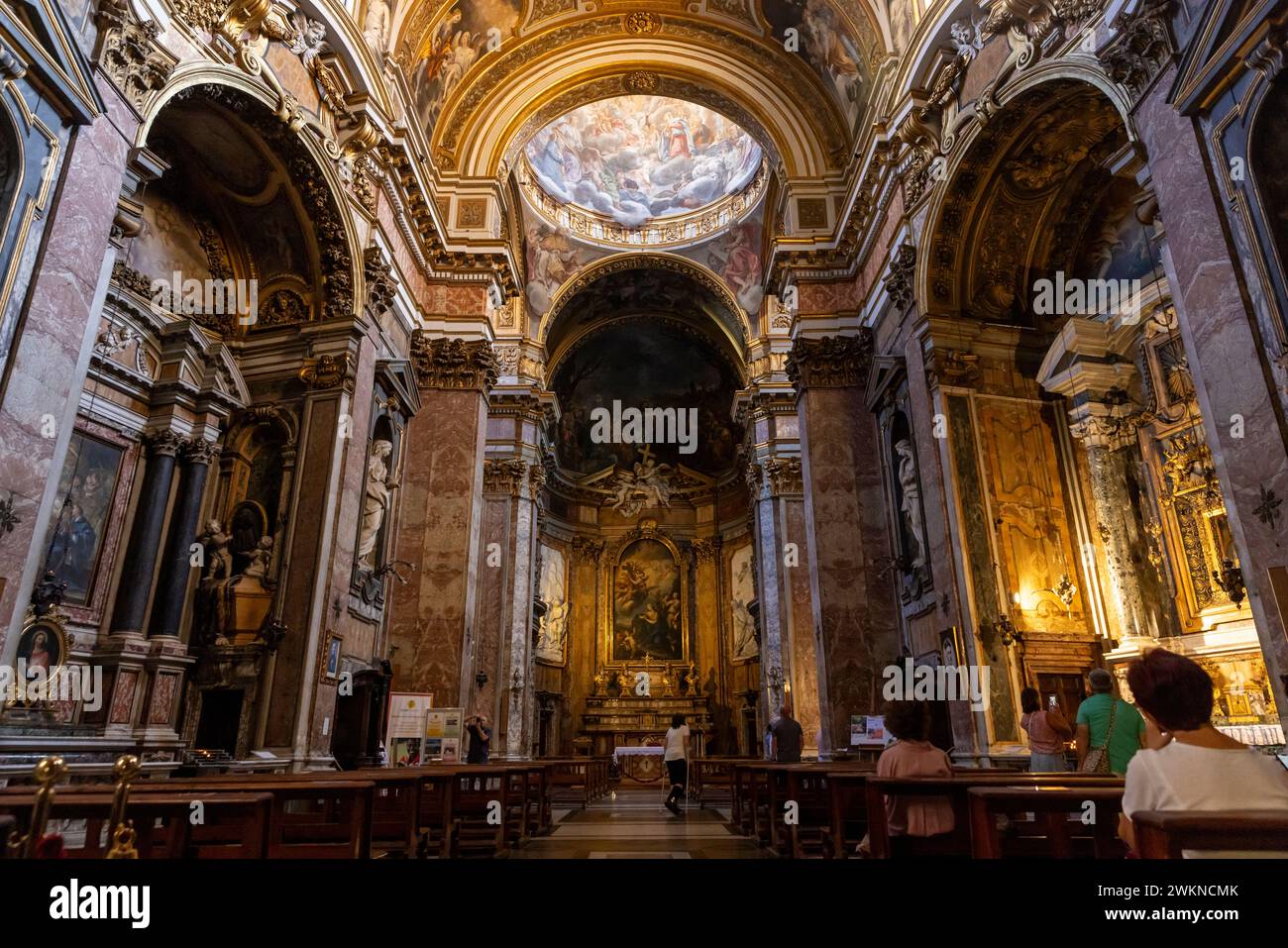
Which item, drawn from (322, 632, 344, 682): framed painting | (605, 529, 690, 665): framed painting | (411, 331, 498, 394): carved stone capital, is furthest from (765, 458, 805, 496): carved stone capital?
(322, 632, 344, 682): framed painting

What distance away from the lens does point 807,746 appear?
14828mm

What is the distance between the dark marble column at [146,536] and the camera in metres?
8.59

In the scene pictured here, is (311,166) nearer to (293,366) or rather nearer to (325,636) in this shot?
(293,366)

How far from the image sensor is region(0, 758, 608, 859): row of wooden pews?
2.82m

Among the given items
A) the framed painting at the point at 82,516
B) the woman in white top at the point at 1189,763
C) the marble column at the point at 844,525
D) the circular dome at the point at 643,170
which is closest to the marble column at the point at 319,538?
the framed painting at the point at 82,516

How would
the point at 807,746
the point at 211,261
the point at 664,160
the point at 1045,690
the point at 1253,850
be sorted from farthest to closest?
the point at 664,160, the point at 807,746, the point at 211,261, the point at 1045,690, the point at 1253,850

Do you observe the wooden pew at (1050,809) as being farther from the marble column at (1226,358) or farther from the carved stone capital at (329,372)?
the carved stone capital at (329,372)

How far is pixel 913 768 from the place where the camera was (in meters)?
3.81

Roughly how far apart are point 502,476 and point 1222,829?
18.3m

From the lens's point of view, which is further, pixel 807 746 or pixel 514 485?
pixel 514 485

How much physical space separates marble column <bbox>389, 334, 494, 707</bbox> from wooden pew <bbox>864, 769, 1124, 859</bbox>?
8.61m

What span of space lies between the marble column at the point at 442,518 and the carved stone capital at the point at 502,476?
6270 millimetres
